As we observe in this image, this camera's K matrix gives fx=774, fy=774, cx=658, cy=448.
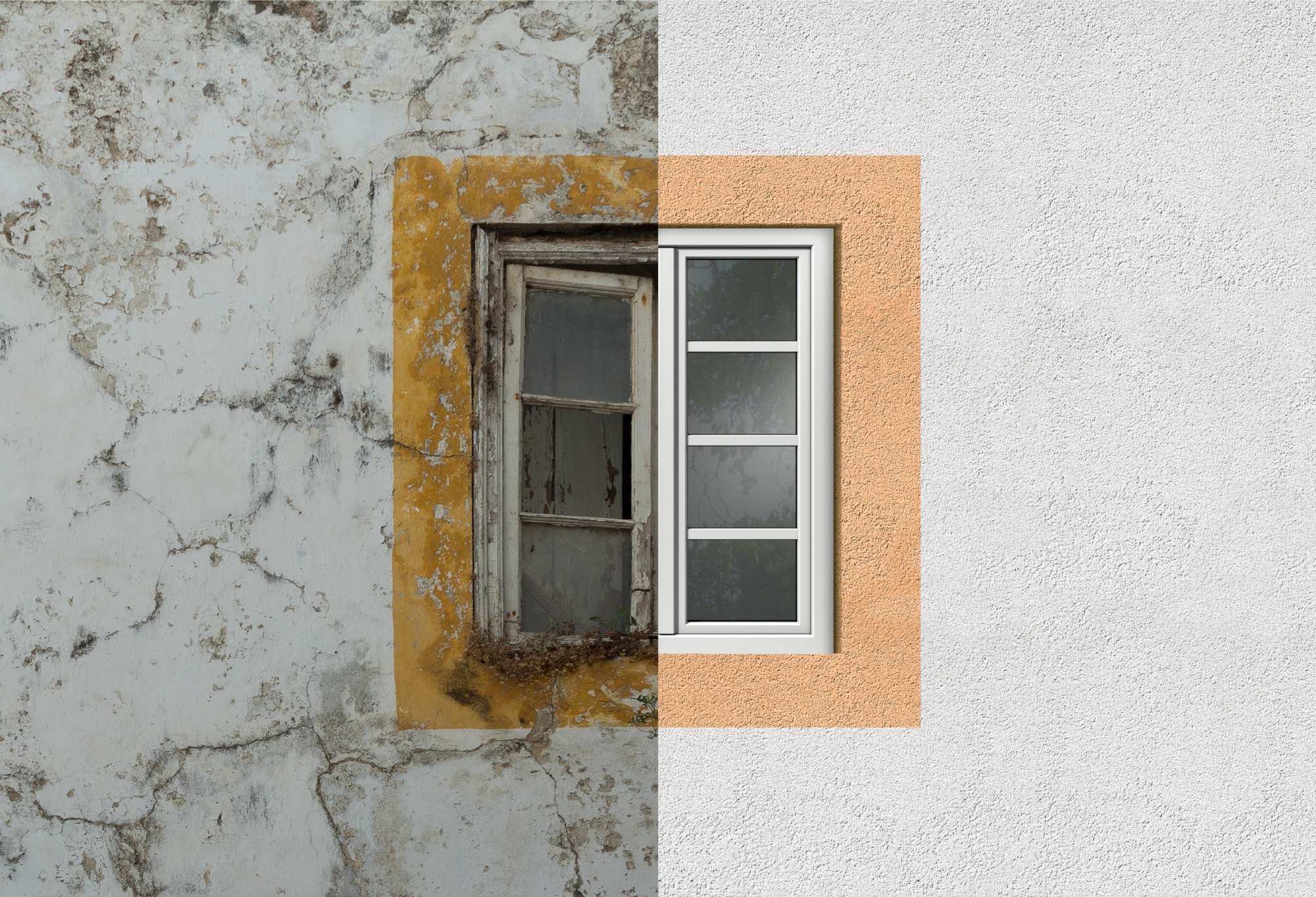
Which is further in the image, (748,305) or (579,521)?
(579,521)

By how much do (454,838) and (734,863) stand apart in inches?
28.0

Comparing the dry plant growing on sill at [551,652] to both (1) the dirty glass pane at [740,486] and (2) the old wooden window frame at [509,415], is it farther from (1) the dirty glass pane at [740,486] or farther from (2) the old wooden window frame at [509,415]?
(1) the dirty glass pane at [740,486]

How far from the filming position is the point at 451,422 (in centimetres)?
199

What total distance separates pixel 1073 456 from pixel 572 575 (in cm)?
135

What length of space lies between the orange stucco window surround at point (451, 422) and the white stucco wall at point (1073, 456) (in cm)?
24

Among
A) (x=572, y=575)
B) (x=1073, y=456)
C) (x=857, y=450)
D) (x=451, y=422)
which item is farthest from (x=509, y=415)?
(x=1073, y=456)

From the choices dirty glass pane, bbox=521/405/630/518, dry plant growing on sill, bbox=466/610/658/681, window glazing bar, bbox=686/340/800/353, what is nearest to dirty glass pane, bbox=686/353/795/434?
window glazing bar, bbox=686/340/800/353

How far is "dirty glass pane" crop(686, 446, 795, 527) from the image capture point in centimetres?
204

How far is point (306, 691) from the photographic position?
198 centimetres

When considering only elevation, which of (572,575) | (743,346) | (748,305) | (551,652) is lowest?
(551,652)

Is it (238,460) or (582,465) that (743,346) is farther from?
(238,460)

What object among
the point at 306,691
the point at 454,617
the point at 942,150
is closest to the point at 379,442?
the point at 454,617

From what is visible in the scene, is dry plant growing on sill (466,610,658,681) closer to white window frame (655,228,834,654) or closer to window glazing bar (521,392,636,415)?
white window frame (655,228,834,654)

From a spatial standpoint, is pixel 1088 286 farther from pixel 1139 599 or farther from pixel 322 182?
pixel 322 182
